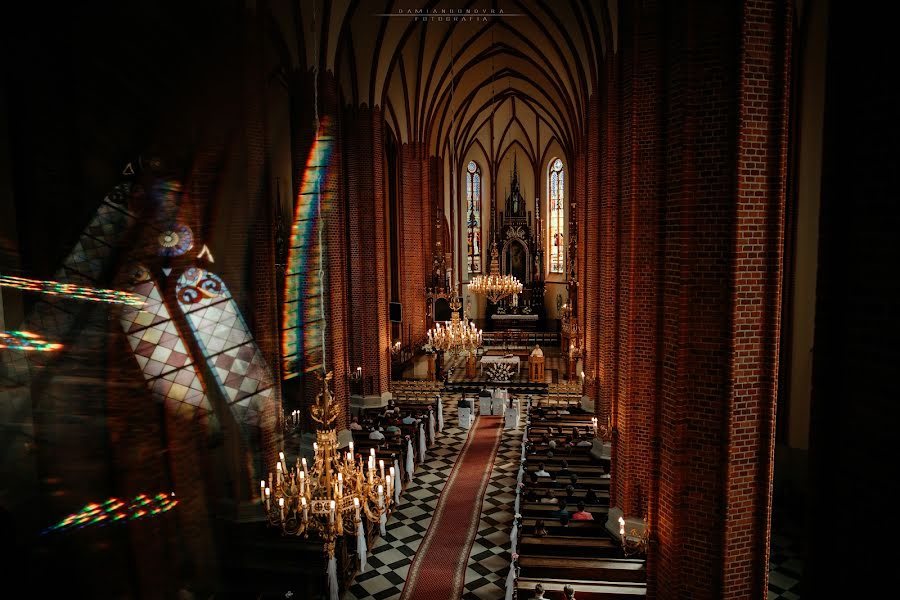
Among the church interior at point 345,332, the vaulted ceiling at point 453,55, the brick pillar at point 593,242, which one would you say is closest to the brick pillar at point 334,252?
the church interior at point 345,332

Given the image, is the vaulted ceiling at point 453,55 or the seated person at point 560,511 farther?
the vaulted ceiling at point 453,55

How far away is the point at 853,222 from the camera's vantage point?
3031mm

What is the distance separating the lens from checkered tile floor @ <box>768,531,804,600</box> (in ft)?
31.9

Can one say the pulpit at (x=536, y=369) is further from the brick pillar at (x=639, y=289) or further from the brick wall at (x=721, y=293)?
the brick wall at (x=721, y=293)

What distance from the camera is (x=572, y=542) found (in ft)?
32.9

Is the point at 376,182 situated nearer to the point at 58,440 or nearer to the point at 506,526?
the point at 506,526

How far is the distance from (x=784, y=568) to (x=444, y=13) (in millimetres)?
20537

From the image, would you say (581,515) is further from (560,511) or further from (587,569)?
(587,569)

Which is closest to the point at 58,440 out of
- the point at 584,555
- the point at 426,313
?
the point at 584,555

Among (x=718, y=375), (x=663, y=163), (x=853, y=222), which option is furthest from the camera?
(x=663, y=163)

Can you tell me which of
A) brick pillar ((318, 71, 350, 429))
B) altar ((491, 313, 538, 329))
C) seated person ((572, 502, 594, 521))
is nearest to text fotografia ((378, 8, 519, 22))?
brick pillar ((318, 71, 350, 429))

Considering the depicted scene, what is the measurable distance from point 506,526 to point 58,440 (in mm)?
9212

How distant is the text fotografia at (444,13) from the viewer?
1736 cm

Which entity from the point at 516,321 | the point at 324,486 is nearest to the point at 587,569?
the point at 324,486
